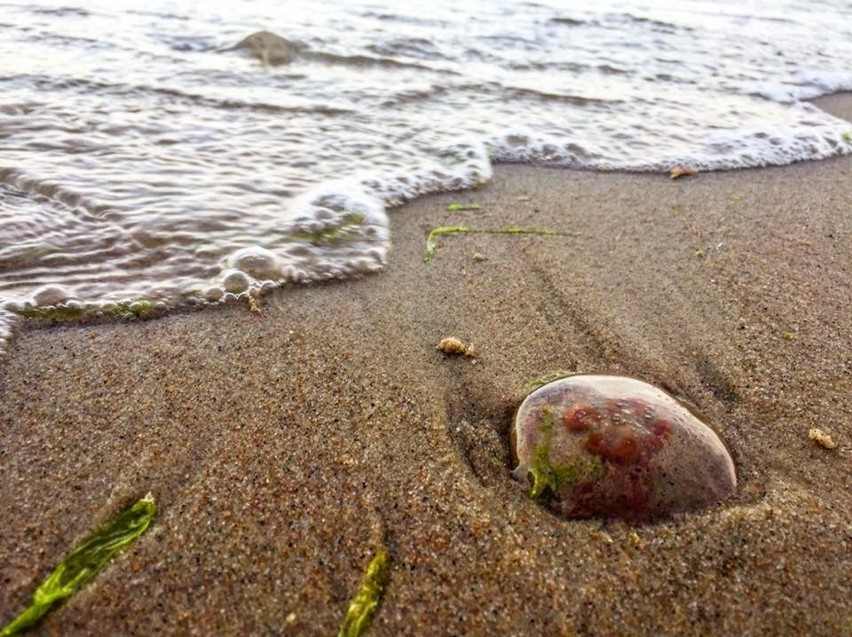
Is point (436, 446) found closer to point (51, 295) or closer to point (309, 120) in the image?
point (51, 295)

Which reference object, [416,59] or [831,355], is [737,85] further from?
[831,355]

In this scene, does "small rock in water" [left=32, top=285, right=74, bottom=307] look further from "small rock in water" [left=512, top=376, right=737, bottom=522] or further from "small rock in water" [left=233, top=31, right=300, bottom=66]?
"small rock in water" [left=233, top=31, right=300, bottom=66]

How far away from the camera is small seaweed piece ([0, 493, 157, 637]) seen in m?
1.27

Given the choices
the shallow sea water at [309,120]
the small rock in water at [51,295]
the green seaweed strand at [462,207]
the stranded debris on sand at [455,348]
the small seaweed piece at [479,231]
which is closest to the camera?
the stranded debris on sand at [455,348]

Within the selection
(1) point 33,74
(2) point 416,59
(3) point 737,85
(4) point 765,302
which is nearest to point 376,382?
(4) point 765,302

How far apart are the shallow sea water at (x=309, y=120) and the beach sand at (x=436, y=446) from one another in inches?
16.0

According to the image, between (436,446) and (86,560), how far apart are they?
0.86m

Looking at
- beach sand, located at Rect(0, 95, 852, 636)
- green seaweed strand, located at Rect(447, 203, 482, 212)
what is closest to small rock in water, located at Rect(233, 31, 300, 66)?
green seaweed strand, located at Rect(447, 203, 482, 212)

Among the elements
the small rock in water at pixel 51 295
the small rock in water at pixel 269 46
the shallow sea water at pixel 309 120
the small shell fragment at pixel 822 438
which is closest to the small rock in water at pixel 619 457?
the small shell fragment at pixel 822 438

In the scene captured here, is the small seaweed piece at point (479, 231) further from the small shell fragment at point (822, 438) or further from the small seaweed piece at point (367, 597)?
the small seaweed piece at point (367, 597)

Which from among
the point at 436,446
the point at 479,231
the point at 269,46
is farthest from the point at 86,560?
the point at 269,46

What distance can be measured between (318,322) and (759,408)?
1.43 metres

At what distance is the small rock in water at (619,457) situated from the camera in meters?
1.55

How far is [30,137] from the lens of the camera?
331 cm
